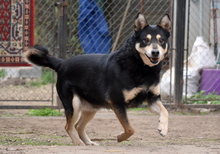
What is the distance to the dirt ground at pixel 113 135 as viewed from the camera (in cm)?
416

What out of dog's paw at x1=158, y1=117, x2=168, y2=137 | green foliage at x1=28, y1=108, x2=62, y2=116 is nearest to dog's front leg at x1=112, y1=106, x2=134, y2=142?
dog's paw at x1=158, y1=117, x2=168, y2=137

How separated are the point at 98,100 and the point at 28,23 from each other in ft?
8.92

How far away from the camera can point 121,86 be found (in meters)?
4.83

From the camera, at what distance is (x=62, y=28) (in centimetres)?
743

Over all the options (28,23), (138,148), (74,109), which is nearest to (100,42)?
(28,23)

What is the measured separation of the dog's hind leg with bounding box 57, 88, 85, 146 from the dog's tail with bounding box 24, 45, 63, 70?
0.43 m

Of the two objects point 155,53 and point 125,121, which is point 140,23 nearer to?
point 155,53

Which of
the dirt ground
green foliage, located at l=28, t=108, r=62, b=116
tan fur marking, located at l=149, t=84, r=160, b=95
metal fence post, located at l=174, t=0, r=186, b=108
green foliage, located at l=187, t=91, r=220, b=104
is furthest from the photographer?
green foliage, located at l=187, t=91, r=220, b=104

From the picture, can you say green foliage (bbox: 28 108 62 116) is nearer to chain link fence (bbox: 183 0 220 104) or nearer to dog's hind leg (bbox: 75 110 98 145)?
dog's hind leg (bbox: 75 110 98 145)

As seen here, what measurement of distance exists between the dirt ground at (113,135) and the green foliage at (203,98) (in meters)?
0.24

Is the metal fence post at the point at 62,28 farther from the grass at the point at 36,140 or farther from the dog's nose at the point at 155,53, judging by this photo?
the dog's nose at the point at 155,53

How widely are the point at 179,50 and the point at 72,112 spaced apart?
116 inches

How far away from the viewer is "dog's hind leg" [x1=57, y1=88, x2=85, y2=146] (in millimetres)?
5219

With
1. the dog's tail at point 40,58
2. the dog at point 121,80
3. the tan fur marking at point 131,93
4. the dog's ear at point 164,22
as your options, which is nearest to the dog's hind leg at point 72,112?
the dog at point 121,80
